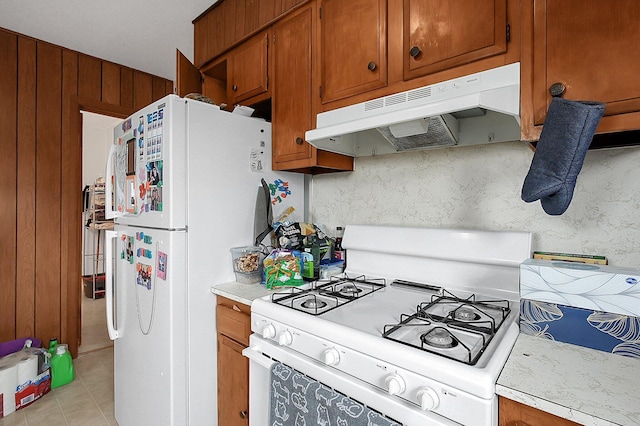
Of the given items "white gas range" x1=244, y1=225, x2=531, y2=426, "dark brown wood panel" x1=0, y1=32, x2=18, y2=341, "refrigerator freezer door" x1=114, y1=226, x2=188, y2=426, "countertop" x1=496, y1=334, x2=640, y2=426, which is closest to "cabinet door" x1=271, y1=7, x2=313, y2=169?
"white gas range" x1=244, y1=225, x2=531, y2=426

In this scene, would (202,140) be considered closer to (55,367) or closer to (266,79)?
(266,79)

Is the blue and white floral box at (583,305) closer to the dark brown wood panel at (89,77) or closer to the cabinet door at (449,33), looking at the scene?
the cabinet door at (449,33)

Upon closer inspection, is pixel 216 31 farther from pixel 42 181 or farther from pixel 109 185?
pixel 42 181

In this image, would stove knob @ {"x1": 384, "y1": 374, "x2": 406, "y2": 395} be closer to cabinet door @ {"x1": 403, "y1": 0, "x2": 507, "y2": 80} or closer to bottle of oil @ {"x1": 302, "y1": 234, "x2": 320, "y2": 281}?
bottle of oil @ {"x1": 302, "y1": 234, "x2": 320, "y2": 281}

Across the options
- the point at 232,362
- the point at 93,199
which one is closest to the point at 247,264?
the point at 232,362

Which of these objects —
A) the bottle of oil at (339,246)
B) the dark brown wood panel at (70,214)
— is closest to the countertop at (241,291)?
the bottle of oil at (339,246)

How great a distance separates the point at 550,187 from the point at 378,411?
0.78 metres

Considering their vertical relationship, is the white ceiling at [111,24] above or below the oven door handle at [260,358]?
above

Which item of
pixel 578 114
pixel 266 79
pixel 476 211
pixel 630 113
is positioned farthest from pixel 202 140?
pixel 630 113

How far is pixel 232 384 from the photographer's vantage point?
5.03ft

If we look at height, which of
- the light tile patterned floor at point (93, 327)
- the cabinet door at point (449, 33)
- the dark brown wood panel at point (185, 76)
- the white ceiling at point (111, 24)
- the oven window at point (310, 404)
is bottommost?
the light tile patterned floor at point (93, 327)

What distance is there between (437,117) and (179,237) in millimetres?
1238

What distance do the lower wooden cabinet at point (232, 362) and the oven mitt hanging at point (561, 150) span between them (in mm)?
1188

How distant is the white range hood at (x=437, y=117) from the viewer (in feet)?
3.41
